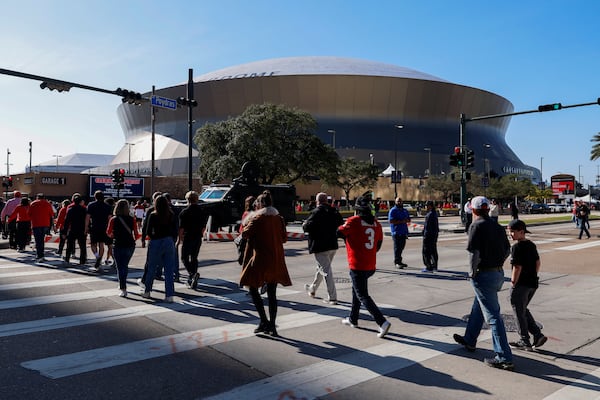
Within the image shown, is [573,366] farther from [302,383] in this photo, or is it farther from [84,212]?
[84,212]

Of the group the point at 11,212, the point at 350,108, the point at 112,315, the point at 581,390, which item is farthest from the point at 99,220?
the point at 350,108

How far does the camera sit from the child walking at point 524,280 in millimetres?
5543

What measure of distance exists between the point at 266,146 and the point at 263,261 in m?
31.9

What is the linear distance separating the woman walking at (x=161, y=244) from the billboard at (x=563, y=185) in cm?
10682

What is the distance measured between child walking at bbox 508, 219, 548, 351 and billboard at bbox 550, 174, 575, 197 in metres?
107

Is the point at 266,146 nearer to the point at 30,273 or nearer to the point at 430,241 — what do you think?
the point at 430,241

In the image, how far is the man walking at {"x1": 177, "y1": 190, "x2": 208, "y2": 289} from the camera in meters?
9.34

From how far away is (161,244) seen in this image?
Answer: 8141 mm

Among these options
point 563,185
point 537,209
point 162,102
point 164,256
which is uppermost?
point 162,102

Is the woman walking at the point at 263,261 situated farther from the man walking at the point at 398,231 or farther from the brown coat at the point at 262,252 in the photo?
the man walking at the point at 398,231

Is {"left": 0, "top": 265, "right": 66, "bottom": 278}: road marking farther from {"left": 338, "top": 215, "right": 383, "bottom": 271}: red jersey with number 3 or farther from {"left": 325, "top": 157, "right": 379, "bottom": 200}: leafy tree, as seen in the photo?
{"left": 325, "top": 157, "right": 379, "bottom": 200}: leafy tree

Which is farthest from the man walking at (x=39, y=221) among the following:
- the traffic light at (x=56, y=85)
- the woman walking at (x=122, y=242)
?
the woman walking at (x=122, y=242)

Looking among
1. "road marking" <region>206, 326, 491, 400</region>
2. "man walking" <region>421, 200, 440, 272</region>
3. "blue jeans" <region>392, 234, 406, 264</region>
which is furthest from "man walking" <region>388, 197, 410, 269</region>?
"road marking" <region>206, 326, 491, 400</region>

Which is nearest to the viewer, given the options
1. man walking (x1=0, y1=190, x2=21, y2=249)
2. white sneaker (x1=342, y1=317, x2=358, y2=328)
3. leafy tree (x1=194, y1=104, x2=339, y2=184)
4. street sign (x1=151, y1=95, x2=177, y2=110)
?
white sneaker (x1=342, y1=317, x2=358, y2=328)
